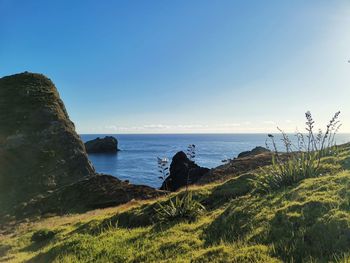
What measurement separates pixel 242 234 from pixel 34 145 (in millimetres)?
43775

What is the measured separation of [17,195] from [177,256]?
35341 mm

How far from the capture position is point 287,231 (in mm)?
7398

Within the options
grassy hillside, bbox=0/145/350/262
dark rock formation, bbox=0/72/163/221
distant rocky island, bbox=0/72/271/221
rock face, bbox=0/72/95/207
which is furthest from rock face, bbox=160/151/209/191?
grassy hillside, bbox=0/145/350/262

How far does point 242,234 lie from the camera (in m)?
8.05

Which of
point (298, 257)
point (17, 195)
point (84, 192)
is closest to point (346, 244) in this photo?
point (298, 257)

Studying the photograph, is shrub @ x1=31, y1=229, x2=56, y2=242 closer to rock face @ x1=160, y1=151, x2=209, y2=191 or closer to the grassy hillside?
the grassy hillside

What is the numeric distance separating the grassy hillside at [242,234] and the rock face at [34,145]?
29.2 metres

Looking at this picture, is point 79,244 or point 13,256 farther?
point 13,256

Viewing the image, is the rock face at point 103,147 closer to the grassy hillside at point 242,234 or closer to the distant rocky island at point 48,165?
the distant rocky island at point 48,165

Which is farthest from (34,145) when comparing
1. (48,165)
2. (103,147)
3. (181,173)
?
(103,147)

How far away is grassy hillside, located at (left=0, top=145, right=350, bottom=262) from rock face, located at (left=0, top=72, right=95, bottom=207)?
95.9 ft

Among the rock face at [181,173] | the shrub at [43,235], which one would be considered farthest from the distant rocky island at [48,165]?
the shrub at [43,235]

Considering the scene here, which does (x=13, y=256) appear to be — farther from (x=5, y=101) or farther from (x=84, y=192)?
(x=5, y=101)

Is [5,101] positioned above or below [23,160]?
above
